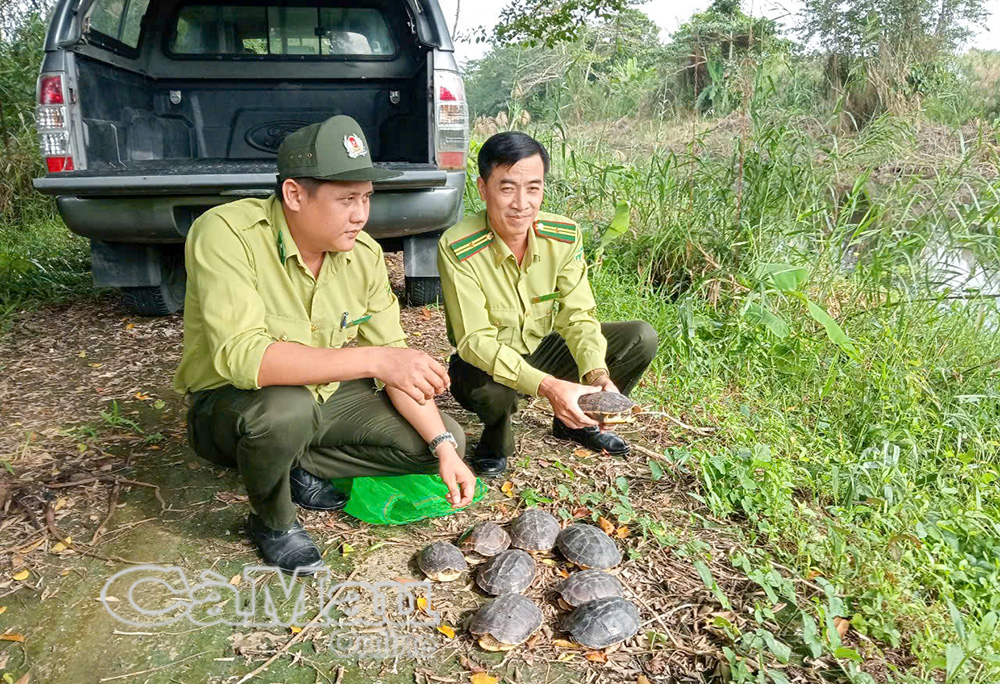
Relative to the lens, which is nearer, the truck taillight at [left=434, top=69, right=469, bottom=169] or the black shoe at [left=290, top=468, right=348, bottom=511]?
the black shoe at [left=290, top=468, right=348, bottom=511]

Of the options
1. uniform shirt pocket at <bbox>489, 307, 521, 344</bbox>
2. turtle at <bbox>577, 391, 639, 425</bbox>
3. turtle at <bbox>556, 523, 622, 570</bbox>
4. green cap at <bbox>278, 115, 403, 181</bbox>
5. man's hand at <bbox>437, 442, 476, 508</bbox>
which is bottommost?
turtle at <bbox>556, 523, 622, 570</bbox>

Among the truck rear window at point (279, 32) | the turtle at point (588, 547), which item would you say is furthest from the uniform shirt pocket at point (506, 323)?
the truck rear window at point (279, 32)

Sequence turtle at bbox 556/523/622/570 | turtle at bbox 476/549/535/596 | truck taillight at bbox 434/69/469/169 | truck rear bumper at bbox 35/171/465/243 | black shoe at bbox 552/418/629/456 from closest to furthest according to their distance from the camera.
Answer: turtle at bbox 476/549/535/596 < turtle at bbox 556/523/622/570 < black shoe at bbox 552/418/629/456 < truck rear bumper at bbox 35/171/465/243 < truck taillight at bbox 434/69/469/169

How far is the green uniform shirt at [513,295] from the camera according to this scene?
8.52ft

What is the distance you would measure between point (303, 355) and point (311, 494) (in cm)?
74

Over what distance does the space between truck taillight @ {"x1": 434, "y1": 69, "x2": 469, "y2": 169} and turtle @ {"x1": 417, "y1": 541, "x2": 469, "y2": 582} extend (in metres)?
2.36

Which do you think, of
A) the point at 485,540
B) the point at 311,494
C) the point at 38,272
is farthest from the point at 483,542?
the point at 38,272

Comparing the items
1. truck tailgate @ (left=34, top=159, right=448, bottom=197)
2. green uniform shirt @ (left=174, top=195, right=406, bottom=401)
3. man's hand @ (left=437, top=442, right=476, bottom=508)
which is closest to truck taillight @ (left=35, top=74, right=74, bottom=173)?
truck tailgate @ (left=34, top=159, right=448, bottom=197)

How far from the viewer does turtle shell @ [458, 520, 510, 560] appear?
225cm

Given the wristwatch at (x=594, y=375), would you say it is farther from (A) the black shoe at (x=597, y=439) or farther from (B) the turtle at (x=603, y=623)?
(B) the turtle at (x=603, y=623)

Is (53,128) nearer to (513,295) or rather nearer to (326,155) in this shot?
(326,155)

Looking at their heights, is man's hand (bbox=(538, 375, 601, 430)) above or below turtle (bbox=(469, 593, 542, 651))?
above

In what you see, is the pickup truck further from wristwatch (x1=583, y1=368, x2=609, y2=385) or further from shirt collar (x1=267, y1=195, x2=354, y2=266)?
wristwatch (x1=583, y1=368, x2=609, y2=385)

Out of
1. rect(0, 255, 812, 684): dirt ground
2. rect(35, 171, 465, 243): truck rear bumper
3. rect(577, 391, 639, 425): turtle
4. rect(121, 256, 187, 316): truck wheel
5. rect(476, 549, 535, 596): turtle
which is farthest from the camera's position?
rect(121, 256, 187, 316): truck wheel
